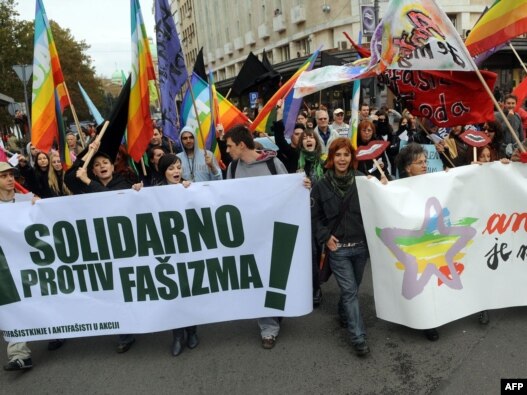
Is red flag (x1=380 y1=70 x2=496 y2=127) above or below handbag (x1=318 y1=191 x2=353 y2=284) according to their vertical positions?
above

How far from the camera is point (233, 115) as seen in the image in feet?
21.5

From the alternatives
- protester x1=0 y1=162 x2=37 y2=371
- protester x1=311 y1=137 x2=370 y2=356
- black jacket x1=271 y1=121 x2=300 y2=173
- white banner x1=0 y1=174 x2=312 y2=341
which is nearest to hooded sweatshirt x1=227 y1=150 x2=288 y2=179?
white banner x1=0 y1=174 x2=312 y2=341

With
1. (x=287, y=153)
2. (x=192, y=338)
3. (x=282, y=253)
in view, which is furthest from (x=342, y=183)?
(x=192, y=338)

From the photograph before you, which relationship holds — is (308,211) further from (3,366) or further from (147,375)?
(3,366)

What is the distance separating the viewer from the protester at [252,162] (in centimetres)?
370

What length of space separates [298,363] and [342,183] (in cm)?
138

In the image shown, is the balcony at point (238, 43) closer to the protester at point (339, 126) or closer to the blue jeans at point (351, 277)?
the protester at point (339, 126)

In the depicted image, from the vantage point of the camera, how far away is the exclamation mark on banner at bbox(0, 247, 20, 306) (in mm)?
3566

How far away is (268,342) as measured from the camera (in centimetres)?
362

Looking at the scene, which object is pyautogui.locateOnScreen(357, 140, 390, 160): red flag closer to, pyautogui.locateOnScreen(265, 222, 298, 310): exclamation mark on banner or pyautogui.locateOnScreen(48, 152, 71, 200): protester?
pyautogui.locateOnScreen(265, 222, 298, 310): exclamation mark on banner

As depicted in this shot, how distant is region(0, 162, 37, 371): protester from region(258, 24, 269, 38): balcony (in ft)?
122

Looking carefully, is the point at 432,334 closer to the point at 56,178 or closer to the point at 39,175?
the point at 56,178

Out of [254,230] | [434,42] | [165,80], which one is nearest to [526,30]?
[434,42]

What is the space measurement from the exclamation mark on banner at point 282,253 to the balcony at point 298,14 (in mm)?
30420
